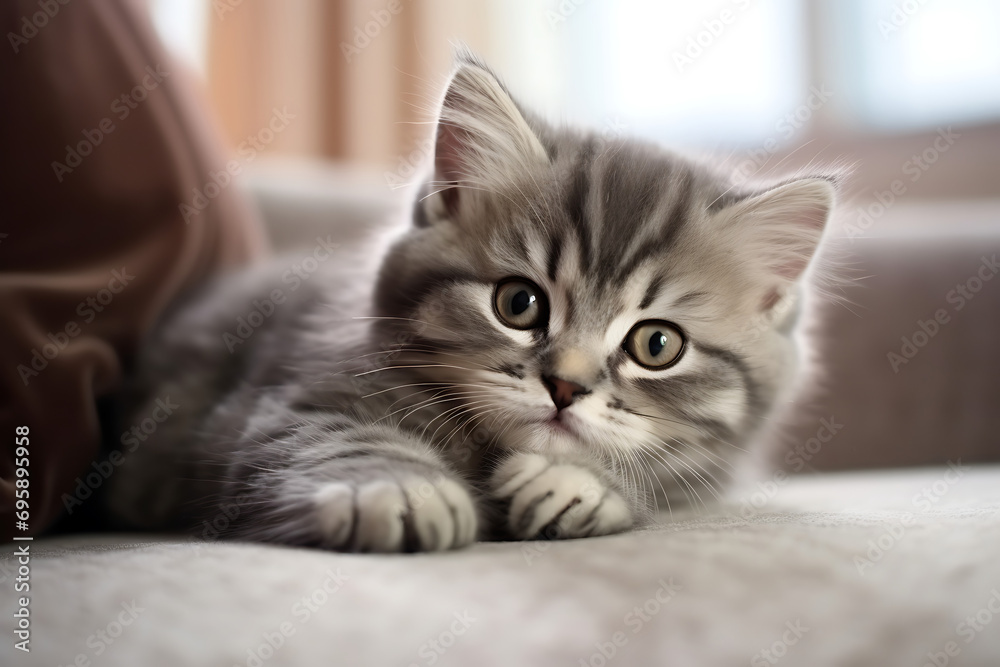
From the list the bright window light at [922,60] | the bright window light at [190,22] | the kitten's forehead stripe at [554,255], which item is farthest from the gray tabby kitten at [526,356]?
the bright window light at [922,60]

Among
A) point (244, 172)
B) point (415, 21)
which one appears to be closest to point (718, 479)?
point (244, 172)

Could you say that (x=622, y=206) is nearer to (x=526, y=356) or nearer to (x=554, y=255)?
(x=554, y=255)

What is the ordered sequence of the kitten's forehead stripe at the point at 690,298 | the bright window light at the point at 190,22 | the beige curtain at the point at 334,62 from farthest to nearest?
the beige curtain at the point at 334,62
the bright window light at the point at 190,22
the kitten's forehead stripe at the point at 690,298

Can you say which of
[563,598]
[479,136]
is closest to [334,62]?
[479,136]

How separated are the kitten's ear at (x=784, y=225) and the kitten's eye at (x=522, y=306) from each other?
14.1 inches

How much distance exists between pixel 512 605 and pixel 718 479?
73 cm

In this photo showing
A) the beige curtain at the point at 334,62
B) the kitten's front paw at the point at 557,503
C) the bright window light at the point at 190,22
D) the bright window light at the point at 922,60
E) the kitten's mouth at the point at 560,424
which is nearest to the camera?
the kitten's front paw at the point at 557,503

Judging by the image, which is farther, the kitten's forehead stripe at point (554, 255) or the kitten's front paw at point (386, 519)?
the kitten's forehead stripe at point (554, 255)

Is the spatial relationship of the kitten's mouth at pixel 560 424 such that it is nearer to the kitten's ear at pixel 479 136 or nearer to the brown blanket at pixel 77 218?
the kitten's ear at pixel 479 136

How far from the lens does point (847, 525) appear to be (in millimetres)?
882

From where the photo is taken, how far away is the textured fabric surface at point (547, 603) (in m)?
0.63

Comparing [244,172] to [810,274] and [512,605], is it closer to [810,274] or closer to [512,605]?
[810,274]

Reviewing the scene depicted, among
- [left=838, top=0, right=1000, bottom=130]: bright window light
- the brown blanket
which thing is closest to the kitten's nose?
the brown blanket

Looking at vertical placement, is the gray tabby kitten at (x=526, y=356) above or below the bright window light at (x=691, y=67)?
below
